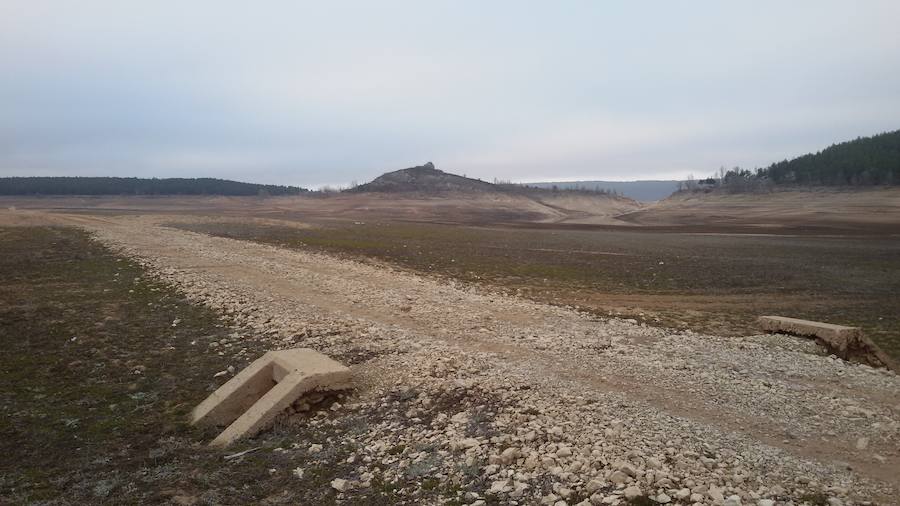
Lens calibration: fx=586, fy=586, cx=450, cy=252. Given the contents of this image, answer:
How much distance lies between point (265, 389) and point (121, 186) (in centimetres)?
16541

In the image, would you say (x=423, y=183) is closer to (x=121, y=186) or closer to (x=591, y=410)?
(x=121, y=186)

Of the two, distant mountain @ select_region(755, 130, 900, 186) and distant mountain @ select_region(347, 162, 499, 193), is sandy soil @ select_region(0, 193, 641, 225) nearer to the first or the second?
distant mountain @ select_region(347, 162, 499, 193)

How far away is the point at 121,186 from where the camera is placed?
152 meters

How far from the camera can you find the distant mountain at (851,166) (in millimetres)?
86000

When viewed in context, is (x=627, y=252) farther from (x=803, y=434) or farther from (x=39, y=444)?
(x=39, y=444)

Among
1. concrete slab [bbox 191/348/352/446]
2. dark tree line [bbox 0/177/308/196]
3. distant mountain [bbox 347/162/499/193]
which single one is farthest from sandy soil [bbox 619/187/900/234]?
dark tree line [bbox 0/177/308/196]

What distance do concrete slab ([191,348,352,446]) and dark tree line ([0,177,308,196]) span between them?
504 feet

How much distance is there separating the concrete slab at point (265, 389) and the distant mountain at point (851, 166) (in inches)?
3781

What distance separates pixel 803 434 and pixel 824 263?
86.8 ft

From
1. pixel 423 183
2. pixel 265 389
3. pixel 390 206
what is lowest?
pixel 265 389

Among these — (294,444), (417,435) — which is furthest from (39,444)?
(417,435)

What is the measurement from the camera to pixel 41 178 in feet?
510

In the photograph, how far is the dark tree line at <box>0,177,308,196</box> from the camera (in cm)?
13875

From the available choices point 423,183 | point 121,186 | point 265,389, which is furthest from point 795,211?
point 121,186
